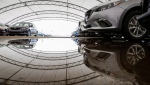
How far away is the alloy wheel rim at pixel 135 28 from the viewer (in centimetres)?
364

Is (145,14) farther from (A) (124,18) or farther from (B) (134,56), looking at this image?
(A) (124,18)

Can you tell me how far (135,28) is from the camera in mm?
3686

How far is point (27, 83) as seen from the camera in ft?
2.59

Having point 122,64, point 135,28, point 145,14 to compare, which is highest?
point 145,14

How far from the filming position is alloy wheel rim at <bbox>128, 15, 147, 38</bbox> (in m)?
3.64

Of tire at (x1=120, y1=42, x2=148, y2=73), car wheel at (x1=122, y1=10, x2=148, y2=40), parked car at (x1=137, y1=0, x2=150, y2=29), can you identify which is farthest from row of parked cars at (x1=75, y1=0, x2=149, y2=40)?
tire at (x1=120, y1=42, x2=148, y2=73)

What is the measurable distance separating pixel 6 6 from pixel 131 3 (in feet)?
72.8

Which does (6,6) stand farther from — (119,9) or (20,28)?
(119,9)

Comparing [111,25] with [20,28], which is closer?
[111,25]

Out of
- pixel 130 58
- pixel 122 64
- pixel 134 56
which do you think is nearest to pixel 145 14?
pixel 134 56

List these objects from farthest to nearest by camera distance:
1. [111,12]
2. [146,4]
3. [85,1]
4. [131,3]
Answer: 1. [85,1]
2. [111,12]
3. [131,3]
4. [146,4]

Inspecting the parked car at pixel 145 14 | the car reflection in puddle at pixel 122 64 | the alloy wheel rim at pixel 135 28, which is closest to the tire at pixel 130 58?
the car reflection in puddle at pixel 122 64

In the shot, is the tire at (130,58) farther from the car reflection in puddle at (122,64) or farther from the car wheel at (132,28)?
the car wheel at (132,28)

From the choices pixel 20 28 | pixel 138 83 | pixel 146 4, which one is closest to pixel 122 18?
pixel 146 4
